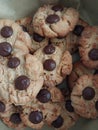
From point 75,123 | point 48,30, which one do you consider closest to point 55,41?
point 48,30

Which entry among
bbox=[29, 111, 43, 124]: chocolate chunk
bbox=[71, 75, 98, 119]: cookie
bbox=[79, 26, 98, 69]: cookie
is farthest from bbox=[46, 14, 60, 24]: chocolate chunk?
bbox=[29, 111, 43, 124]: chocolate chunk

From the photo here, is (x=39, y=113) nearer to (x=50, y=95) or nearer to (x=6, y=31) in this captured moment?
(x=50, y=95)

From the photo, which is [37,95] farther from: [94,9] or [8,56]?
[94,9]

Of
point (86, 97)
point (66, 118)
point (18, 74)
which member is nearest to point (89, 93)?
point (86, 97)

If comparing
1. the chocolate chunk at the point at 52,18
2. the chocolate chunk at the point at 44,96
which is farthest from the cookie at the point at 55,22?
the chocolate chunk at the point at 44,96

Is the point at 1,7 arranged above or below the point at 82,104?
above

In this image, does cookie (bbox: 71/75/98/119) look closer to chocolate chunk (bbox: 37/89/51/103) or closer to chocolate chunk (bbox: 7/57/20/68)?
chocolate chunk (bbox: 37/89/51/103)
